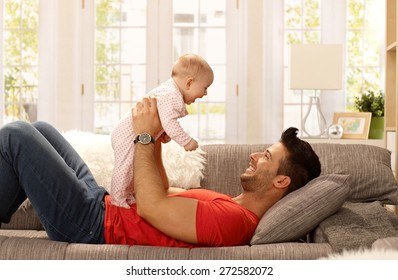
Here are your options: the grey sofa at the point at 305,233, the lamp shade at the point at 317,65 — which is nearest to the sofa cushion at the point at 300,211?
the grey sofa at the point at 305,233

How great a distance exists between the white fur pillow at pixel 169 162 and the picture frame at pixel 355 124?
1.98 metres

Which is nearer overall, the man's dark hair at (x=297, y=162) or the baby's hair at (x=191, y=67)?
the baby's hair at (x=191, y=67)

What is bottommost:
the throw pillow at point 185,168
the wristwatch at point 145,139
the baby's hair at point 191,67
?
the throw pillow at point 185,168

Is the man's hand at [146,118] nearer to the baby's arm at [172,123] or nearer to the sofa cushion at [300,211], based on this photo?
the baby's arm at [172,123]

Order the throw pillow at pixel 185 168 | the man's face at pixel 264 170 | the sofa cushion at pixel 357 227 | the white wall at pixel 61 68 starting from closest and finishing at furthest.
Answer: the sofa cushion at pixel 357 227 → the man's face at pixel 264 170 → the throw pillow at pixel 185 168 → the white wall at pixel 61 68

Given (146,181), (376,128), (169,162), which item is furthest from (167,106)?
(376,128)

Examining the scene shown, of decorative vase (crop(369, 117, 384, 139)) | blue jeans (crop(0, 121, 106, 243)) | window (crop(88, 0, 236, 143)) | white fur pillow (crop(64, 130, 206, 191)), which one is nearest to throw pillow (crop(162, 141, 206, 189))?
white fur pillow (crop(64, 130, 206, 191))

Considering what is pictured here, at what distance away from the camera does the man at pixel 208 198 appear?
219 centimetres

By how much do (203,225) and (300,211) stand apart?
14.0 inches

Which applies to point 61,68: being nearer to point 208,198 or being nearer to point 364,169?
point 364,169

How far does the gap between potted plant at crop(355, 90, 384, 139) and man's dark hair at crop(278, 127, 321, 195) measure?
2537 mm

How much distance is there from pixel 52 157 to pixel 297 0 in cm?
360
